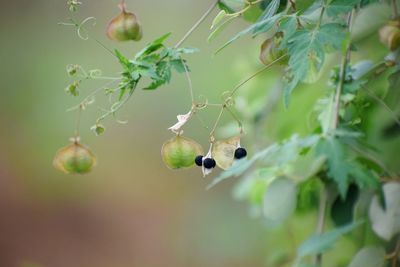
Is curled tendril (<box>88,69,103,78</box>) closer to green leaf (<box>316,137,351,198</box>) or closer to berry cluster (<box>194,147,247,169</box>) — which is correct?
berry cluster (<box>194,147,247,169</box>)

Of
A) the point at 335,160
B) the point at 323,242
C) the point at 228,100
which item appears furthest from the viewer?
the point at 323,242

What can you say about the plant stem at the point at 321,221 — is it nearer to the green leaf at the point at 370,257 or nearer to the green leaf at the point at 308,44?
the green leaf at the point at 370,257

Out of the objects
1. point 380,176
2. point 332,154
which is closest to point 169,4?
point 380,176

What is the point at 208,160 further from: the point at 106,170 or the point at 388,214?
the point at 106,170

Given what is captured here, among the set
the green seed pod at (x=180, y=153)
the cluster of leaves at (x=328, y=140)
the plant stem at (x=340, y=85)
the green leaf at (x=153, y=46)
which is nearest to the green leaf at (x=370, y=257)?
the cluster of leaves at (x=328, y=140)

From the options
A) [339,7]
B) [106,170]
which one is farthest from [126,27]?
[106,170]

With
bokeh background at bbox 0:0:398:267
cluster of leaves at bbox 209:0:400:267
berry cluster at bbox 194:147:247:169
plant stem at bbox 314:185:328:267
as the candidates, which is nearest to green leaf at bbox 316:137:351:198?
cluster of leaves at bbox 209:0:400:267

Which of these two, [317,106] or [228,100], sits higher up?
[317,106]
